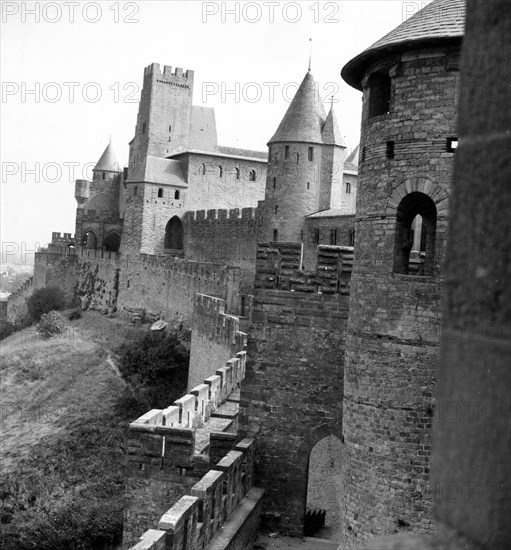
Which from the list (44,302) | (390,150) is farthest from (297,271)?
(44,302)

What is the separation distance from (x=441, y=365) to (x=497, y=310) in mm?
246

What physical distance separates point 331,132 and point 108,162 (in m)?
26.3

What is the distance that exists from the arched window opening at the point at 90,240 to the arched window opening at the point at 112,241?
0.75 m

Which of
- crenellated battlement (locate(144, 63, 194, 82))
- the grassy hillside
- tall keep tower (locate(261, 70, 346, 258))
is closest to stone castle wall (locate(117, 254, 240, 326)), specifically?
the grassy hillside

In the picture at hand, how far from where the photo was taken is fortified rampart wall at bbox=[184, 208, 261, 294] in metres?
42.5

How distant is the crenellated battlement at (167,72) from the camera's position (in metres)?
54.9

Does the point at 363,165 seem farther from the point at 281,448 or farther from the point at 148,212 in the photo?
the point at 148,212

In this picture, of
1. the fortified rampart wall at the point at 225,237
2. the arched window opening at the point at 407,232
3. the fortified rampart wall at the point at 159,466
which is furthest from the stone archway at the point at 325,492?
the fortified rampart wall at the point at 225,237

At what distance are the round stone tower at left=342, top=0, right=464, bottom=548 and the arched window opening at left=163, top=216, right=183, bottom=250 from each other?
4149 centimetres

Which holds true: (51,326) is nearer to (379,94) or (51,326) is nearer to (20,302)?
(20,302)

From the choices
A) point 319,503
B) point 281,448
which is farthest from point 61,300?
point 281,448

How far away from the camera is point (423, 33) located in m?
7.95

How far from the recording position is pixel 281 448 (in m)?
10.8

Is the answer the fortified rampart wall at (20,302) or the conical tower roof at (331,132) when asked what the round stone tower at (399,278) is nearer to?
the conical tower roof at (331,132)
